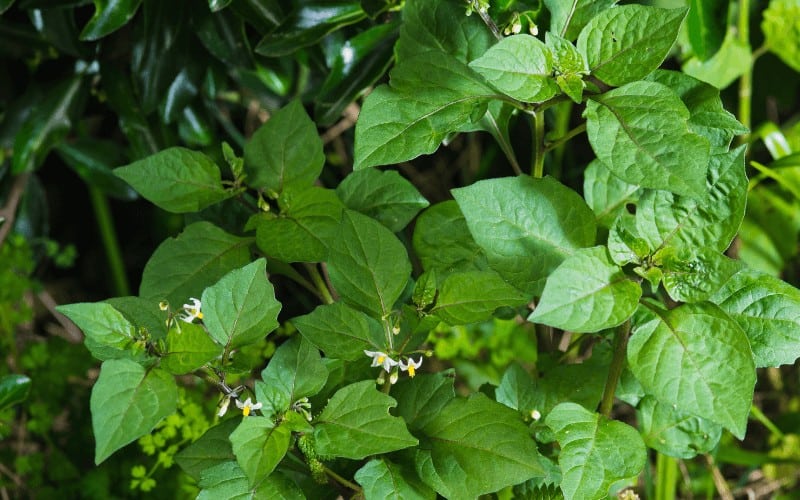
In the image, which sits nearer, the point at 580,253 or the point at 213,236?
the point at 580,253

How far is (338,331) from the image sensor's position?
0.68 metres

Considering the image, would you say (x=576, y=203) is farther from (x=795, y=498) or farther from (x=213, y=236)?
(x=795, y=498)

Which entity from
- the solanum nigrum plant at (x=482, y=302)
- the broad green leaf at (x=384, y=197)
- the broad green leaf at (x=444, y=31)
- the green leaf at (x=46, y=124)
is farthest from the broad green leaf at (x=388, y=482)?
the green leaf at (x=46, y=124)

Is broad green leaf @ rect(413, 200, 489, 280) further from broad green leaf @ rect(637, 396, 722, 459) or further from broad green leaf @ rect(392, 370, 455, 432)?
broad green leaf @ rect(637, 396, 722, 459)

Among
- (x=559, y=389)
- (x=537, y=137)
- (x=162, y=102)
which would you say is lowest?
(x=559, y=389)

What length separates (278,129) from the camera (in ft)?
2.68

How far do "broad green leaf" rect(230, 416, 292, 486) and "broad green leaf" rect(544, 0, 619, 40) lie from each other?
0.44 metres

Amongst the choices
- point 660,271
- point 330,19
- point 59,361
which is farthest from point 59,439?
point 660,271

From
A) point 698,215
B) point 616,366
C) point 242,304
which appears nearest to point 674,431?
point 616,366

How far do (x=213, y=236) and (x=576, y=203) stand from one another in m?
0.36

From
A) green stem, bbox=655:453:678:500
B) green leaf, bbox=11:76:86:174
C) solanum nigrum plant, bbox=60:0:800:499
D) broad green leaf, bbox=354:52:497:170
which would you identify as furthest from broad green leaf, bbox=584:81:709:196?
green leaf, bbox=11:76:86:174

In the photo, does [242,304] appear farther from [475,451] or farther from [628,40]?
[628,40]

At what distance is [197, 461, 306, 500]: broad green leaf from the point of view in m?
0.64

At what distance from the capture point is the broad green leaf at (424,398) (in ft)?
2.27
